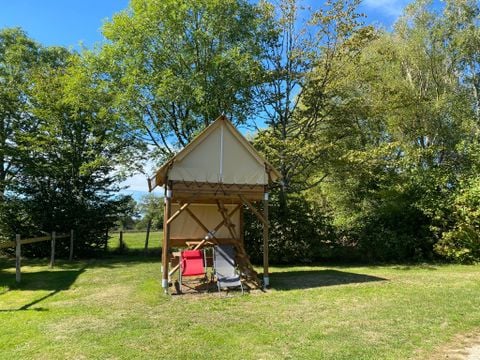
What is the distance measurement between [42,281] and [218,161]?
240 inches

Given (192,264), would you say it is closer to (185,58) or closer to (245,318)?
(245,318)

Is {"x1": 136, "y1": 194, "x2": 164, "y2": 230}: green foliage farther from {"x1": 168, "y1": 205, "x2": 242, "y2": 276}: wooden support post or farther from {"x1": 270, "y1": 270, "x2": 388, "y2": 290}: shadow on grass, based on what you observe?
{"x1": 270, "y1": 270, "x2": 388, "y2": 290}: shadow on grass

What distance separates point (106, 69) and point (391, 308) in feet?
49.4

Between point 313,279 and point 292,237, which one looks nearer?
point 313,279

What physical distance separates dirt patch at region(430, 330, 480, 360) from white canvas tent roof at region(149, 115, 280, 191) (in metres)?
5.85

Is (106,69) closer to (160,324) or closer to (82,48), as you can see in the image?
(82,48)

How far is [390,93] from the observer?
18.8 m

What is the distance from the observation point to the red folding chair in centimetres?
970

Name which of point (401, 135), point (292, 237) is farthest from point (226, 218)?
point (401, 135)

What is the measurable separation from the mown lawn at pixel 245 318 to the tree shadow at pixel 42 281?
0.15 feet

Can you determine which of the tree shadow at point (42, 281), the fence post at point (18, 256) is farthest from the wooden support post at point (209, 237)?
the fence post at point (18, 256)

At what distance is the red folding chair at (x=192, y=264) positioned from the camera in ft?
31.8

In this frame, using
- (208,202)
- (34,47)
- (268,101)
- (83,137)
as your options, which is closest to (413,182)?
(268,101)

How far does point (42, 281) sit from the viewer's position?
11.1 metres
